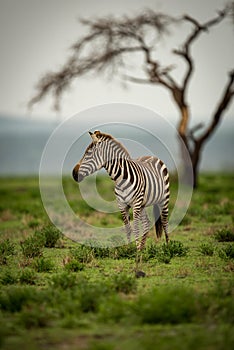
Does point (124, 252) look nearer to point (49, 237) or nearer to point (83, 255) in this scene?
point (83, 255)

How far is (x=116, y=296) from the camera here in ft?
24.6

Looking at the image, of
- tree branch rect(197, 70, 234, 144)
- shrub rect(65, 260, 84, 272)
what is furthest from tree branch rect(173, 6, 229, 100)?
shrub rect(65, 260, 84, 272)

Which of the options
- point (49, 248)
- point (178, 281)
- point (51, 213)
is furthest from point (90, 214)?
point (178, 281)

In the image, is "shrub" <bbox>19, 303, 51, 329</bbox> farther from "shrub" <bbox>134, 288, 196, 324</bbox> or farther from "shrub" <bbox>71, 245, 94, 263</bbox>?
"shrub" <bbox>71, 245, 94, 263</bbox>

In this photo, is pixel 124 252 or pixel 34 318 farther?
pixel 124 252

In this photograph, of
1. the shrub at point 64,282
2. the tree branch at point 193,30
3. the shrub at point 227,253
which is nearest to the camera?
the shrub at point 64,282

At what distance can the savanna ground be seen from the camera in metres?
6.48

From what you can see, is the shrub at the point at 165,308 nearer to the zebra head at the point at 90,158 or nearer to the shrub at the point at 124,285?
the shrub at the point at 124,285

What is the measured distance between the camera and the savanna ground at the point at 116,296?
21.3 feet

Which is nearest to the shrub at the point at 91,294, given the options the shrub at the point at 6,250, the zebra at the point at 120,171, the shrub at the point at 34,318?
the shrub at the point at 34,318

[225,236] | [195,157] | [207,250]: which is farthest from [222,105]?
[207,250]

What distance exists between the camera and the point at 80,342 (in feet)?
21.0

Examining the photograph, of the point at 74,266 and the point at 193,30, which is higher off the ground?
the point at 193,30

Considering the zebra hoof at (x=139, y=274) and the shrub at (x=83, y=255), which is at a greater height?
the shrub at (x=83, y=255)
